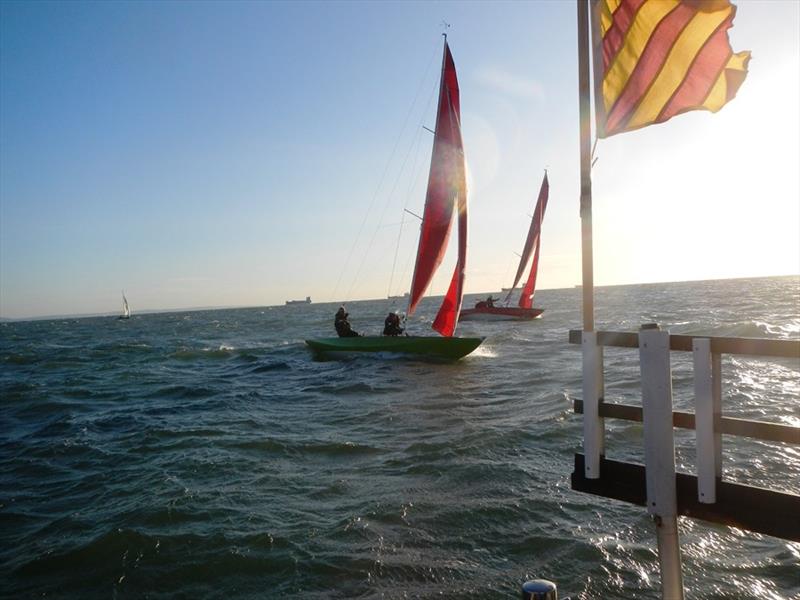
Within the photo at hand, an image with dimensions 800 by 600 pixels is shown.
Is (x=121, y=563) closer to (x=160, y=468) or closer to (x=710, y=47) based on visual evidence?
(x=160, y=468)

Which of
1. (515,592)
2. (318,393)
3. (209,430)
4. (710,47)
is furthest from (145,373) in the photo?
(710,47)

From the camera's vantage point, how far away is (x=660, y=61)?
462cm

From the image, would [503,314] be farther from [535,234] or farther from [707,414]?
[707,414]

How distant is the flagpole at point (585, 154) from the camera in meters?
4.51

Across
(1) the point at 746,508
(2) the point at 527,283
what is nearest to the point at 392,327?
(1) the point at 746,508

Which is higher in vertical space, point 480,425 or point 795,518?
point 795,518

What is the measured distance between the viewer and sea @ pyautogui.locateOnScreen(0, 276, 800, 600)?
5926 mm

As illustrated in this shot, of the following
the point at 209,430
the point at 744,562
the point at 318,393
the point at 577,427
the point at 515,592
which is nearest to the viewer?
the point at 515,592

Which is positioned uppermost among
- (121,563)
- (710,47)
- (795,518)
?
(710,47)

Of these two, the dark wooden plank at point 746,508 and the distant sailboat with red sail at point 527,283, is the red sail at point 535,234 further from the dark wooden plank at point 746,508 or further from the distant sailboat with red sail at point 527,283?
the dark wooden plank at point 746,508

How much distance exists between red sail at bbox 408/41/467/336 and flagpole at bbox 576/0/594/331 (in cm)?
1619

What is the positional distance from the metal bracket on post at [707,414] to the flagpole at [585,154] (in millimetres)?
935

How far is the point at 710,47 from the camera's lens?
447cm

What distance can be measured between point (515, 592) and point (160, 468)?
7257mm
